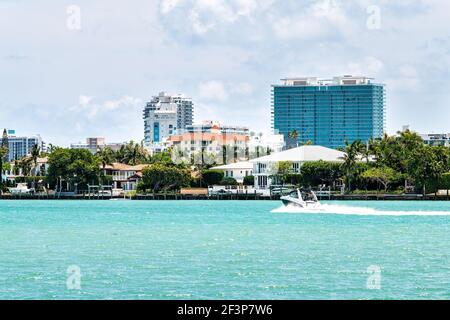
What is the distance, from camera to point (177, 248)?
4884 centimetres

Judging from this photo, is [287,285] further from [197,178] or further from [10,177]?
[10,177]

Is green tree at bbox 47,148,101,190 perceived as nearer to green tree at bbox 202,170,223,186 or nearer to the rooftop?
green tree at bbox 202,170,223,186

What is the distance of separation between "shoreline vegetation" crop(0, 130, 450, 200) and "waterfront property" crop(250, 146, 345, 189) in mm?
1333

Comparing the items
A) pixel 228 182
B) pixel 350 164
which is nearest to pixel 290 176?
pixel 350 164

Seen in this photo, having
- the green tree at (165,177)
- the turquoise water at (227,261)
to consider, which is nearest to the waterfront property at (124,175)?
the green tree at (165,177)

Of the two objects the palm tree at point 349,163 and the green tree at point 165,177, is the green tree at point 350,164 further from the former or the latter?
the green tree at point 165,177

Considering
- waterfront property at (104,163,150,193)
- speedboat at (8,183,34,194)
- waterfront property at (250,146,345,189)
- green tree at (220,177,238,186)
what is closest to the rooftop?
waterfront property at (250,146,345,189)

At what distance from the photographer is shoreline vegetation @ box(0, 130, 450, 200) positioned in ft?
453

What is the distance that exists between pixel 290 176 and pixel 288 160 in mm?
5579

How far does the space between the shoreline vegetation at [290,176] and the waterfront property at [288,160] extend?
1333 mm

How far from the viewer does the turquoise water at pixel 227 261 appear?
3173cm

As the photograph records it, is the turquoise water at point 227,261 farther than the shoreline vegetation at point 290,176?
No
